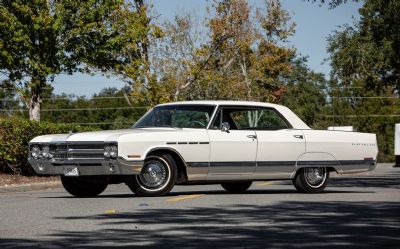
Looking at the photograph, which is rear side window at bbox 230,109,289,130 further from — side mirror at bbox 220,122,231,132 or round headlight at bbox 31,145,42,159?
round headlight at bbox 31,145,42,159

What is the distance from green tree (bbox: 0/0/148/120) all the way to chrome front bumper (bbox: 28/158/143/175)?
2376 centimetres

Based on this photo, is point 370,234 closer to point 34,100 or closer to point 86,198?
point 86,198

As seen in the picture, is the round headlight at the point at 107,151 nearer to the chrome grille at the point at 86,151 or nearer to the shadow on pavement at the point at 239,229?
the chrome grille at the point at 86,151

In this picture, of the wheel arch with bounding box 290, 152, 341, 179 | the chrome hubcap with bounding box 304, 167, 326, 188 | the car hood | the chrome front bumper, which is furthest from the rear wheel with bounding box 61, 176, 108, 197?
the chrome hubcap with bounding box 304, 167, 326, 188

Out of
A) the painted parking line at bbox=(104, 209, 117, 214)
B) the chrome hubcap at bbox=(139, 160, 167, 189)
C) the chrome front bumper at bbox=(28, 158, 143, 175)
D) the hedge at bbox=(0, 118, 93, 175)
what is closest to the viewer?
the painted parking line at bbox=(104, 209, 117, 214)

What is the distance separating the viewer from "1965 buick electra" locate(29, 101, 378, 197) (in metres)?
15.9

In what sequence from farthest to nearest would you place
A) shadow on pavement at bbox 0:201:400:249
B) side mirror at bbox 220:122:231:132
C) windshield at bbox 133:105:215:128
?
windshield at bbox 133:105:215:128
side mirror at bbox 220:122:231:132
shadow on pavement at bbox 0:201:400:249

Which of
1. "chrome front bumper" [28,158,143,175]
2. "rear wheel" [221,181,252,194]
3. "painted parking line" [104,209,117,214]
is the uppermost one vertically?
"chrome front bumper" [28,158,143,175]

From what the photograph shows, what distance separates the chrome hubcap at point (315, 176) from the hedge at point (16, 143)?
10.4m

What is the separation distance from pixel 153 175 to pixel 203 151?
1.02 m

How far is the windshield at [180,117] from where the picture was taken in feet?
55.5

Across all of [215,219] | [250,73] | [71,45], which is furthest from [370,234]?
[250,73]

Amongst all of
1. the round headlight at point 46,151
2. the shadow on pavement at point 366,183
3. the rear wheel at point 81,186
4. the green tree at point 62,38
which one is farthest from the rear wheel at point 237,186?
the green tree at point 62,38

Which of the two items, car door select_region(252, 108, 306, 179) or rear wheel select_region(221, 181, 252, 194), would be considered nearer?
car door select_region(252, 108, 306, 179)
